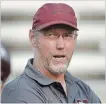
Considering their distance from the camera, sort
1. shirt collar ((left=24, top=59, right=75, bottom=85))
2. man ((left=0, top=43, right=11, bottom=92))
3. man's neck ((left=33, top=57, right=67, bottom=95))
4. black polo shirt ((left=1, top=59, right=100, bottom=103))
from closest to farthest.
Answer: man ((left=0, top=43, right=11, bottom=92)), black polo shirt ((left=1, top=59, right=100, bottom=103)), shirt collar ((left=24, top=59, right=75, bottom=85)), man's neck ((left=33, top=57, right=67, bottom=95))

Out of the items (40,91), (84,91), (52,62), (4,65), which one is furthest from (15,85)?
(4,65)

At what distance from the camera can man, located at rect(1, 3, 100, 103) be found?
3.07 metres

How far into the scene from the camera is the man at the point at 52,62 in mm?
3070

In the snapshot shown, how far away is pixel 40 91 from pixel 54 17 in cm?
51

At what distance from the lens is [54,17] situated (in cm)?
324

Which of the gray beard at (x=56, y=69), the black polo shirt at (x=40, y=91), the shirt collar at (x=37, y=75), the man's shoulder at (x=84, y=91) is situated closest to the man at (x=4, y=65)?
the black polo shirt at (x=40, y=91)

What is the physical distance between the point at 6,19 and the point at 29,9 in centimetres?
43

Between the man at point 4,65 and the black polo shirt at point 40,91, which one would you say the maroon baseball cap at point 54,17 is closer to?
the black polo shirt at point 40,91

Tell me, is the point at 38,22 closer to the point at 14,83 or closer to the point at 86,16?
the point at 14,83

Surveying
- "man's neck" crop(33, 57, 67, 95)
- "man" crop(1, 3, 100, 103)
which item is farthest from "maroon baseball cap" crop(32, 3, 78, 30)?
"man's neck" crop(33, 57, 67, 95)

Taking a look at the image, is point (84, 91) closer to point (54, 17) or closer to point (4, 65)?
point (54, 17)

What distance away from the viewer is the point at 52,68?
3.20 metres

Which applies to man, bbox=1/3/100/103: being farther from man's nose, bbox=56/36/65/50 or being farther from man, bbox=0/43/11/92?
man, bbox=0/43/11/92

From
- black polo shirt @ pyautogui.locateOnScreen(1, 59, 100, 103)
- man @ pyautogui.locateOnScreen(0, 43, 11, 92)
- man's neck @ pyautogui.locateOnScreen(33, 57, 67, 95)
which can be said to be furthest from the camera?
man's neck @ pyautogui.locateOnScreen(33, 57, 67, 95)
